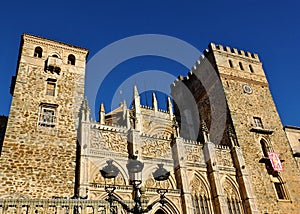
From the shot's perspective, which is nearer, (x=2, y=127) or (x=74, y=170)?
(x=74, y=170)

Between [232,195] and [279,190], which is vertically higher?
[279,190]

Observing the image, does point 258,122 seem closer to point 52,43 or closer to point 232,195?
point 232,195

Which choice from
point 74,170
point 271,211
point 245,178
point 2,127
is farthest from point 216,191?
point 2,127

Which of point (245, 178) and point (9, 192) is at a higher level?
point (245, 178)

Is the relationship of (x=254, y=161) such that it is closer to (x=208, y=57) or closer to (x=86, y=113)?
(x=208, y=57)

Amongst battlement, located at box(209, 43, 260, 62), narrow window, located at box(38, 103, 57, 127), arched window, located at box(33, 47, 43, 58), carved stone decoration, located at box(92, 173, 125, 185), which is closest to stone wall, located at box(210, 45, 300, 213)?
battlement, located at box(209, 43, 260, 62)

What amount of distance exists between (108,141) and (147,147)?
9.69 ft

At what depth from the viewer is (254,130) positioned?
23.8 m

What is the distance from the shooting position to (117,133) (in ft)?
59.7

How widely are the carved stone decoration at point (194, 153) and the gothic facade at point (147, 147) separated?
0.30ft

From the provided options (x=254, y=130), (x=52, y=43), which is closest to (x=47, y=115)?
(x=52, y=43)

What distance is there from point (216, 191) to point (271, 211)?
5064 mm

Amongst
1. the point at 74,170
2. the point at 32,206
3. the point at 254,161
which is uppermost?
the point at 254,161

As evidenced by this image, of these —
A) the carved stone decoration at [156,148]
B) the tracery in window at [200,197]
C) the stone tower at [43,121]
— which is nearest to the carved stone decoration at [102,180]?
the stone tower at [43,121]
